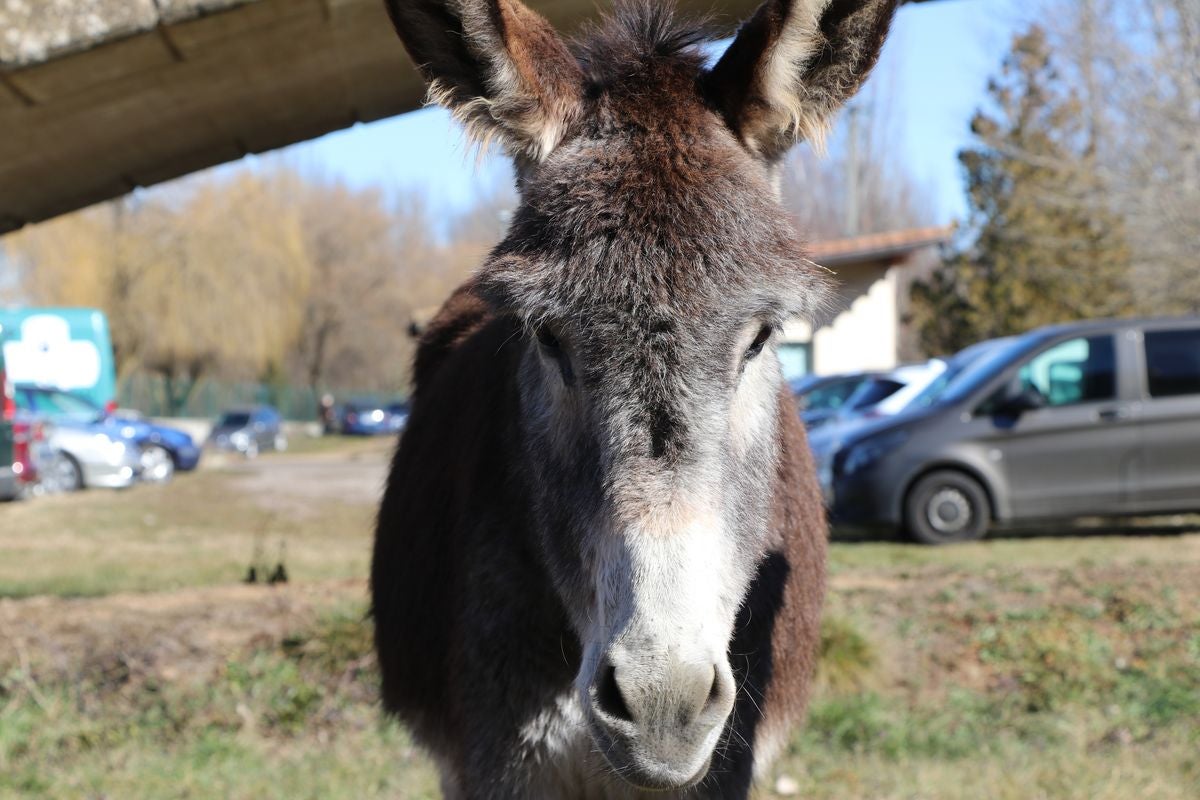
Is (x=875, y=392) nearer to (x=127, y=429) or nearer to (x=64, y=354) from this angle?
(x=127, y=429)

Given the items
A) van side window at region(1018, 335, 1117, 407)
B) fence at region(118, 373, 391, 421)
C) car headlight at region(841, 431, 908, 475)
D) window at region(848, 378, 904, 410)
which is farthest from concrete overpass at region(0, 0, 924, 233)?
fence at region(118, 373, 391, 421)

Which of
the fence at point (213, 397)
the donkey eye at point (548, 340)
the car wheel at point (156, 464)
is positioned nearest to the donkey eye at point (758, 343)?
the donkey eye at point (548, 340)

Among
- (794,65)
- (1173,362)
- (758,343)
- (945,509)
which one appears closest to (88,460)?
(945,509)

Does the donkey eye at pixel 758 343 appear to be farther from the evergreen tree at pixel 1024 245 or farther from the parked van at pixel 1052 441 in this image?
the evergreen tree at pixel 1024 245

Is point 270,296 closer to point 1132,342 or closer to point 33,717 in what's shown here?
point 1132,342

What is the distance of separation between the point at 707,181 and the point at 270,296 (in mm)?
47087

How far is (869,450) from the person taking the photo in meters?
13.0

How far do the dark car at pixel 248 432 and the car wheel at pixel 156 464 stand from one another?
15.5 meters

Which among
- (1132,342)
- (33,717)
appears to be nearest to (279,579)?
(33,717)

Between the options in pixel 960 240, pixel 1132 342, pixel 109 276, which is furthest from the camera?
pixel 109 276

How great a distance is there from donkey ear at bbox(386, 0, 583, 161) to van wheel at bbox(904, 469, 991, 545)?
1045cm

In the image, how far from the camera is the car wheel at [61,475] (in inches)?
883

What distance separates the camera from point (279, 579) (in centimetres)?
857

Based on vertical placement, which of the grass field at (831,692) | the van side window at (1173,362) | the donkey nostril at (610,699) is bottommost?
the grass field at (831,692)
